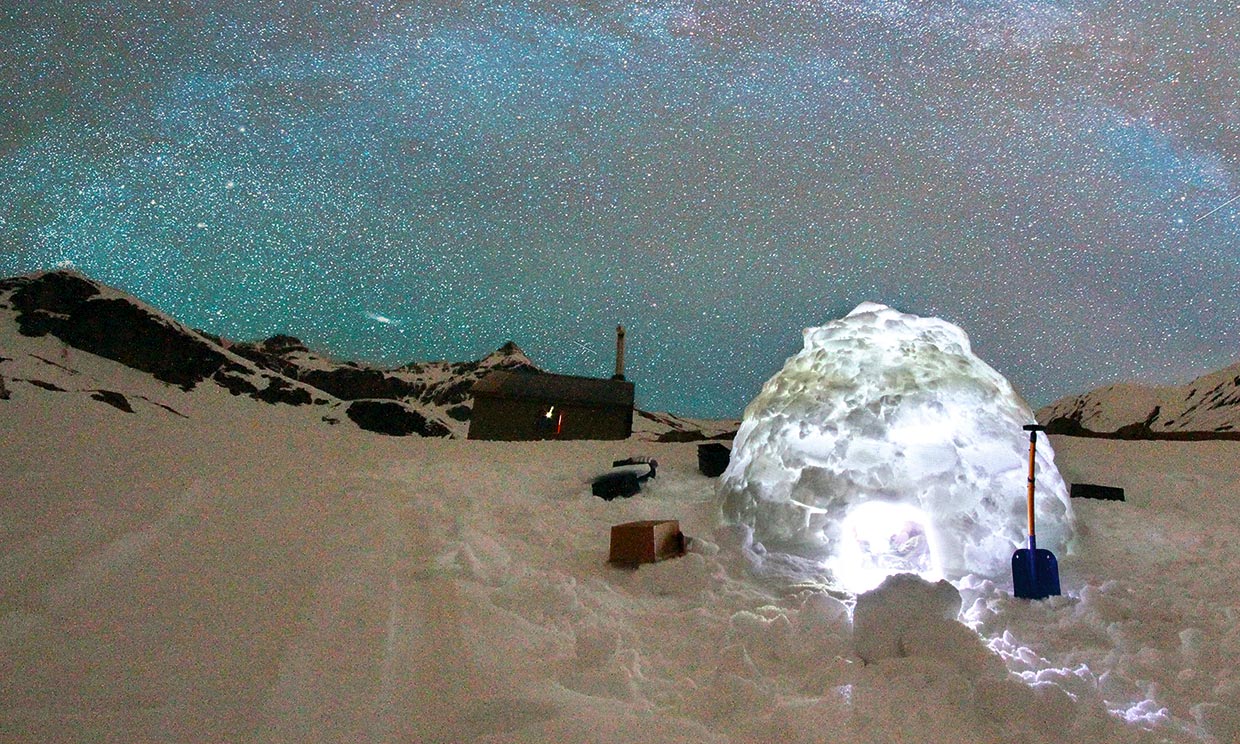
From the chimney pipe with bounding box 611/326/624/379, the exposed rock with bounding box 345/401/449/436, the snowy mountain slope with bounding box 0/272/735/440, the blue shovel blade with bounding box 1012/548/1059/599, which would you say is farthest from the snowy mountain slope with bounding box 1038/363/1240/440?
the exposed rock with bounding box 345/401/449/436

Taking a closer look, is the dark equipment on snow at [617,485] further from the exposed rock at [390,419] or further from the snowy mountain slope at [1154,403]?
the exposed rock at [390,419]

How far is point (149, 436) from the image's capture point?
605cm

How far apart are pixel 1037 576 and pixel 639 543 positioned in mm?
2546

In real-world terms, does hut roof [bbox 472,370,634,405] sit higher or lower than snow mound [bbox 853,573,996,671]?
higher

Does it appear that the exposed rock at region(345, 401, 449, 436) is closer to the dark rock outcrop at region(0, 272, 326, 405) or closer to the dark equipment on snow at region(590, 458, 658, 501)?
the dark rock outcrop at region(0, 272, 326, 405)

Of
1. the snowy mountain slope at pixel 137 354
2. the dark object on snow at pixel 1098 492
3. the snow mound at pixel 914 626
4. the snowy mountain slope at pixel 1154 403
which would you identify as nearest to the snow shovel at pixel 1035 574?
the snow mound at pixel 914 626

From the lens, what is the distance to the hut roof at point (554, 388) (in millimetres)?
20094

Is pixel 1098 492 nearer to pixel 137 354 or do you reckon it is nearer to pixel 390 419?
pixel 390 419

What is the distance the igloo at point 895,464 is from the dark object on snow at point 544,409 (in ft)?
49.0

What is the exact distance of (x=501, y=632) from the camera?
278 centimetres

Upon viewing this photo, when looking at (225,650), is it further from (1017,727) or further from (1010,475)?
(1010,475)

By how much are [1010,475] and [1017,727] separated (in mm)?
2699

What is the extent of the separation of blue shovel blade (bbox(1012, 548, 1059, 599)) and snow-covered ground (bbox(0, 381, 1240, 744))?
0.38 ft

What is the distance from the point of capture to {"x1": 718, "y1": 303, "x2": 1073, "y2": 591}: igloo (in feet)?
14.2
